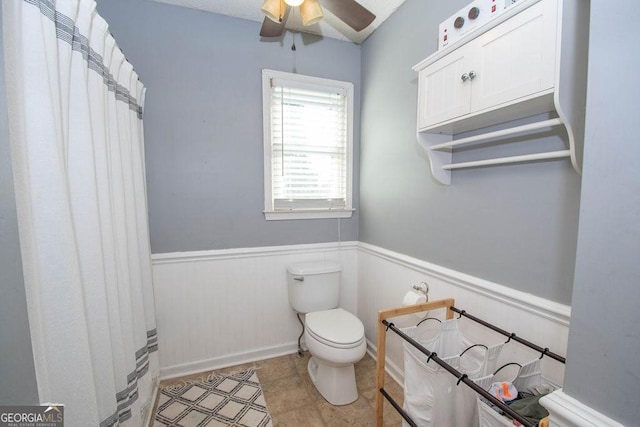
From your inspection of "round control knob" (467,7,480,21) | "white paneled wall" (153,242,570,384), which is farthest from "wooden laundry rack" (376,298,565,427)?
"round control knob" (467,7,480,21)

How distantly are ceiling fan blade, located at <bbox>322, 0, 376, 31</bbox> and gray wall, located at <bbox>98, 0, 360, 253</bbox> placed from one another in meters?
0.60

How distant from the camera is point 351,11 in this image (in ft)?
4.78

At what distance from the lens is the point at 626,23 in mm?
506

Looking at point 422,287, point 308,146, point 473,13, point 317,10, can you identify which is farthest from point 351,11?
point 422,287

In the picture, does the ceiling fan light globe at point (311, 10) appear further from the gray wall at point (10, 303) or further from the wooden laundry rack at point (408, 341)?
the wooden laundry rack at point (408, 341)

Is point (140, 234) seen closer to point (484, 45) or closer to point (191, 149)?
point (191, 149)

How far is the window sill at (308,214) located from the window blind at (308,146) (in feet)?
0.13

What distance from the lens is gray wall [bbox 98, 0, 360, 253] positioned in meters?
1.74

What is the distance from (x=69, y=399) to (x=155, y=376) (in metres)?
1.06

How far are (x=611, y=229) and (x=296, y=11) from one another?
203 cm

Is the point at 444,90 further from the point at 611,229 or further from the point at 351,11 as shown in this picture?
the point at 611,229

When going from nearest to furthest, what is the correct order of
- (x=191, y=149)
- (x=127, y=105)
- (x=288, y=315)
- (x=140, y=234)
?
(x=127, y=105)
(x=140, y=234)
(x=191, y=149)
(x=288, y=315)

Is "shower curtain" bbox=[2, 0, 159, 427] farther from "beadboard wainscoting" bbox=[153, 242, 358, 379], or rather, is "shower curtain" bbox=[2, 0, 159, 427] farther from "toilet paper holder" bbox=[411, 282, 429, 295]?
"toilet paper holder" bbox=[411, 282, 429, 295]

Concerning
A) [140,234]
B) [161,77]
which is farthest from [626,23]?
[161,77]
